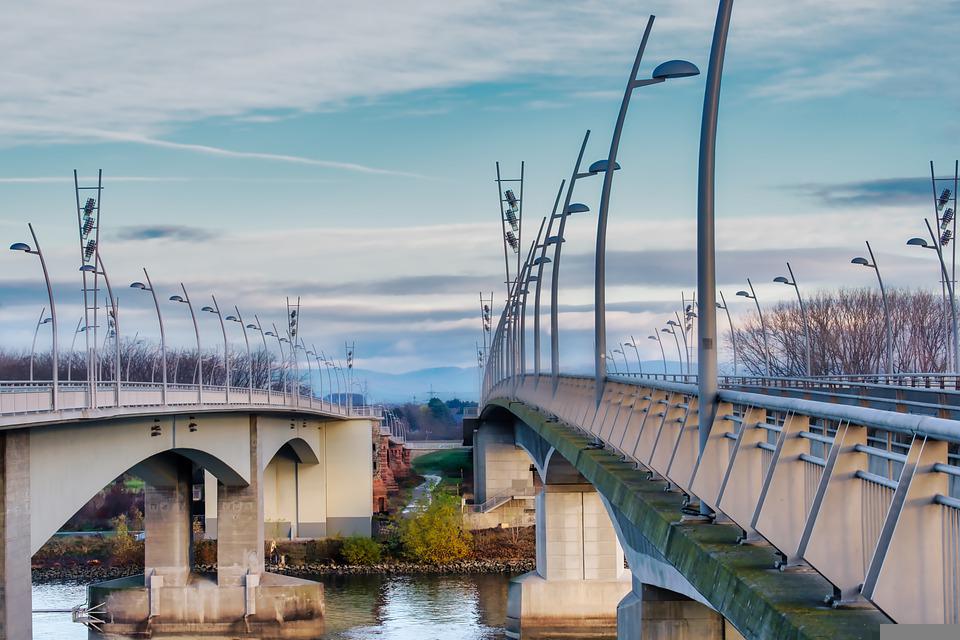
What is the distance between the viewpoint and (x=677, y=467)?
52.7ft

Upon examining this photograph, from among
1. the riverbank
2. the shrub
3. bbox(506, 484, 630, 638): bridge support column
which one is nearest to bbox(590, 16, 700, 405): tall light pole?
bbox(506, 484, 630, 638): bridge support column

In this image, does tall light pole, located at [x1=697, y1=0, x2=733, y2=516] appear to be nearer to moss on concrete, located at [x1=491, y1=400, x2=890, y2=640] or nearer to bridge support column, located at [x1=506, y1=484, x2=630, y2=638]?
moss on concrete, located at [x1=491, y1=400, x2=890, y2=640]

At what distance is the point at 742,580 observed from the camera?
9.99m

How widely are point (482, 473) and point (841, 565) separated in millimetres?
85784

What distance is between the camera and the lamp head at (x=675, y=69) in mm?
21109

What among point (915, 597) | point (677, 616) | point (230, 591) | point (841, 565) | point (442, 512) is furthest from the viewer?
point (442, 512)

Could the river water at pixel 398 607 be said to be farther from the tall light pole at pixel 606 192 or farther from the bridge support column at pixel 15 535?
the tall light pole at pixel 606 192

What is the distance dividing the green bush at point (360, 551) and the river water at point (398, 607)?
2.90m

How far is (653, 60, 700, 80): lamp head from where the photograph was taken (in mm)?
21109

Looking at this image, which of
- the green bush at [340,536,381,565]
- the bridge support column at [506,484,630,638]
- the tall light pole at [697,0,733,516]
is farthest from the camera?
the green bush at [340,536,381,565]

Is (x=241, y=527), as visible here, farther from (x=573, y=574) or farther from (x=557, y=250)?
(x=557, y=250)

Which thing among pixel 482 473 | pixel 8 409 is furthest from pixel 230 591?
pixel 482 473

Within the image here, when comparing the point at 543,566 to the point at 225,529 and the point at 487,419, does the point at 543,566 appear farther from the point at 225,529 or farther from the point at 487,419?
the point at 487,419

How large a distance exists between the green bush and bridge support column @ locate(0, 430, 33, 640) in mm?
43905
